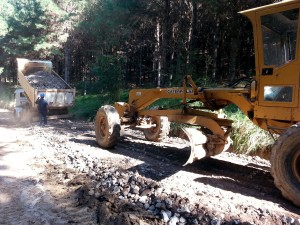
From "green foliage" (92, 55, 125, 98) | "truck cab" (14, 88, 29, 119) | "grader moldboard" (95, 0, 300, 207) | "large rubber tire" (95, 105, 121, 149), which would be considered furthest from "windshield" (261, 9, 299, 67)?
"truck cab" (14, 88, 29, 119)

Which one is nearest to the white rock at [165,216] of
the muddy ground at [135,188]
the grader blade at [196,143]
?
the muddy ground at [135,188]

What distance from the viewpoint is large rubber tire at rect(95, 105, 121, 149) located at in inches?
339

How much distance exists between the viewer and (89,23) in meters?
21.3

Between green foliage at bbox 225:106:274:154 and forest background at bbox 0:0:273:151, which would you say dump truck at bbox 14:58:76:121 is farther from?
green foliage at bbox 225:106:274:154

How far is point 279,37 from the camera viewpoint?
17.4 ft

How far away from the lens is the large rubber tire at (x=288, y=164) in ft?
15.9

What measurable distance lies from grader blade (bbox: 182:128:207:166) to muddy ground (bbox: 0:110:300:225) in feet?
1.35

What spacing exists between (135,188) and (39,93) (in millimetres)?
11721

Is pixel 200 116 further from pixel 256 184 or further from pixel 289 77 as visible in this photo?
pixel 289 77

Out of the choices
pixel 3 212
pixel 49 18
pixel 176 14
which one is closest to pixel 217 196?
pixel 3 212

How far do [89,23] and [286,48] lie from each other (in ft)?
58.5

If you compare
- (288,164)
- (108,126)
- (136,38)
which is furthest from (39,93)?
(288,164)

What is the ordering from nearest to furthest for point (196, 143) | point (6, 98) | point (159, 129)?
point (196, 143) → point (159, 129) → point (6, 98)

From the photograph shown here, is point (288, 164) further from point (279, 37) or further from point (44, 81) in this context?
point (44, 81)
